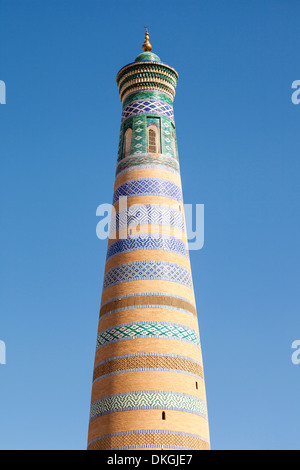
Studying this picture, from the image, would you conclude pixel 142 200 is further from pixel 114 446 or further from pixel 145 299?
pixel 114 446

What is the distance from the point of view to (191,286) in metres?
14.5

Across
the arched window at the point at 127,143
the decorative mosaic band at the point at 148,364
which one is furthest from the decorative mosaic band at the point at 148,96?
the decorative mosaic band at the point at 148,364

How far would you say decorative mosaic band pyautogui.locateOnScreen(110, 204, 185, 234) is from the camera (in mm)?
14688

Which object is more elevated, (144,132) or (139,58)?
(139,58)

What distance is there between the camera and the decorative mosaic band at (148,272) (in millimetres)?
13930

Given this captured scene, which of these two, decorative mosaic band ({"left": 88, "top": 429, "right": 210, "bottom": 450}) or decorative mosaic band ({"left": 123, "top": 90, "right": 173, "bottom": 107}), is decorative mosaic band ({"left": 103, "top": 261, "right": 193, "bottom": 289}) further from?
decorative mosaic band ({"left": 123, "top": 90, "right": 173, "bottom": 107})

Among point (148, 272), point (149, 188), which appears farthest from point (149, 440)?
point (149, 188)

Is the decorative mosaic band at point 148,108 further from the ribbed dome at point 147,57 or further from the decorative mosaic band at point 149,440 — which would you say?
the decorative mosaic band at point 149,440

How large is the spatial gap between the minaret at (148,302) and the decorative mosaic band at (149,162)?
0.03 meters

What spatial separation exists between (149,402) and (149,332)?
1.46m

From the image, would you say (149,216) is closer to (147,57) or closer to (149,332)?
(149,332)
